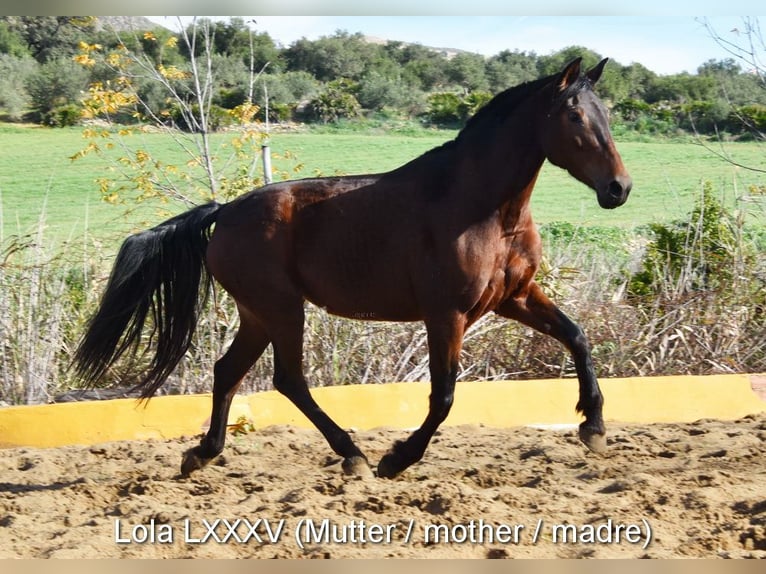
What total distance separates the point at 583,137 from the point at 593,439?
1724 millimetres

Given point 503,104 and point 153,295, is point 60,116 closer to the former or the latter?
point 153,295

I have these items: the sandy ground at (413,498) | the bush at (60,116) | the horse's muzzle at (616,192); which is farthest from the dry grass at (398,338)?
the bush at (60,116)

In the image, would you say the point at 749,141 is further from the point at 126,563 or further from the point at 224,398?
the point at 126,563

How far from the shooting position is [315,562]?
12.5 ft

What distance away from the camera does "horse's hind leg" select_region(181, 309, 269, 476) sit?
5.36 m

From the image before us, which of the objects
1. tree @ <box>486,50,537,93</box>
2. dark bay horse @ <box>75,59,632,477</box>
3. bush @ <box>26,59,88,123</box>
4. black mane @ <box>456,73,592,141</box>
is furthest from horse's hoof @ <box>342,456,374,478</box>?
tree @ <box>486,50,537,93</box>

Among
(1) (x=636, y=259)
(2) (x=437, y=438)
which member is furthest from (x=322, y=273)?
(1) (x=636, y=259)

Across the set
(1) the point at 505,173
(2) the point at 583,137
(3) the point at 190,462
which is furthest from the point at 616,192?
(3) the point at 190,462

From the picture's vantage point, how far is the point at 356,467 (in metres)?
5.12

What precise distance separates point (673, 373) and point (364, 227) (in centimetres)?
338

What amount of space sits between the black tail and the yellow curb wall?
1.74ft

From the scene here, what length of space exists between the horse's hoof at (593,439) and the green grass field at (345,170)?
5911mm

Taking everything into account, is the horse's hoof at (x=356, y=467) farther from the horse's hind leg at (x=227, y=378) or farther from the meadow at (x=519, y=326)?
the meadow at (x=519, y=326)

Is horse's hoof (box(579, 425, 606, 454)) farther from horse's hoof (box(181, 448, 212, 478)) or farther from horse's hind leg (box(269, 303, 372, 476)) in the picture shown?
horse's hoof (box(181, 448, 212, 478))
